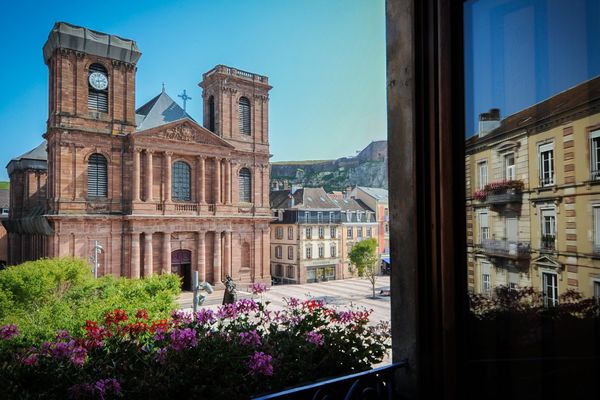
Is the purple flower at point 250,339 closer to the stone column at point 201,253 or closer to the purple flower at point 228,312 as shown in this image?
the purple flower at point 228,312

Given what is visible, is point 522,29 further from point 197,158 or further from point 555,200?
point 197,158

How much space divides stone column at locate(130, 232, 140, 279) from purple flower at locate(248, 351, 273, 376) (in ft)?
55.5

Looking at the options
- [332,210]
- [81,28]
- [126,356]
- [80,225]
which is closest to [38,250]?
[80,225]

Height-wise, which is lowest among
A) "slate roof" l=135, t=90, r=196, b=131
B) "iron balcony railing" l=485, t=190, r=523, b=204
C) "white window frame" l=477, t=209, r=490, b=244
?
"white window frame" l=477, t=209, r=490, b=244

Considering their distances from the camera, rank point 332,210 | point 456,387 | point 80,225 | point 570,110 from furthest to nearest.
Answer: point 332,210
point 80,225
point 456,387
point 570,110

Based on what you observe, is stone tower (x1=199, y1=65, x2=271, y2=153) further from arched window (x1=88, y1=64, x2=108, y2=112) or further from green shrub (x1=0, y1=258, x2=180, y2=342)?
green shrub (x1=0, y1=258, x2=180, y2=342)

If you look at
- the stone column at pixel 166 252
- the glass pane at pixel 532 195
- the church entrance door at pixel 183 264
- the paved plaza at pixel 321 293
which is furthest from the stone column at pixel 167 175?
the glass pane at pixel 532 195

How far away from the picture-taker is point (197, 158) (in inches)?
746

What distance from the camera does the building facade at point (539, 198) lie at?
1.07m

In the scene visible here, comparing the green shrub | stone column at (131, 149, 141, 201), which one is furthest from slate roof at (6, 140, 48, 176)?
the green shrub

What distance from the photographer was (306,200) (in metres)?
20.9

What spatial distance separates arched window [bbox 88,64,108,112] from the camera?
53.1 feet

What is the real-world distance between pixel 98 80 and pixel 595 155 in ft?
62.5

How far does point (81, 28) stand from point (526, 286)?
756 inches
